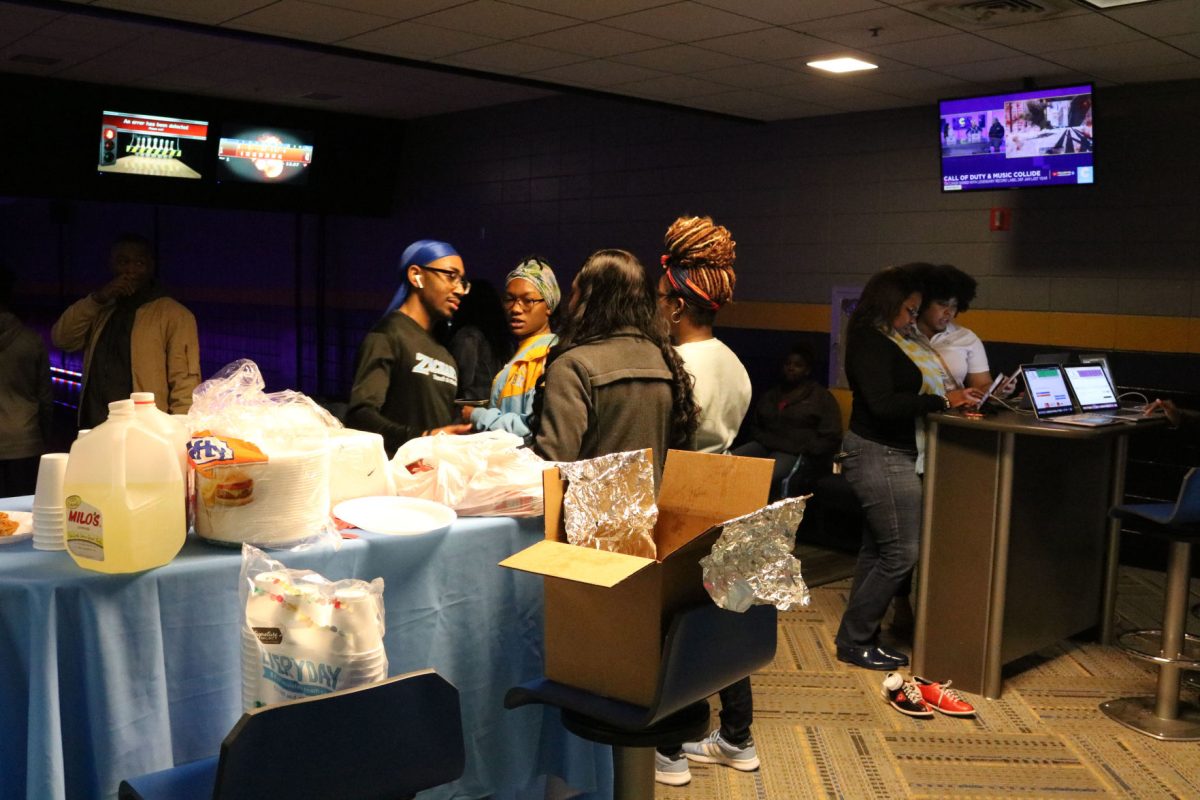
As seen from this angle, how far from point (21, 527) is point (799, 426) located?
4.74m

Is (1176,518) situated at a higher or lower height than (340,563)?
lower

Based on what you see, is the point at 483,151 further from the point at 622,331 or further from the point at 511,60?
the point at 622,331

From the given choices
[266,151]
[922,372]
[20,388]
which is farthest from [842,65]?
[266,151]

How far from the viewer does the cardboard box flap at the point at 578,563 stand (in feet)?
5.34

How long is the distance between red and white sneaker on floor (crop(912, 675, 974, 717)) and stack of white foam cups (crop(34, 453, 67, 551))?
9.67ft

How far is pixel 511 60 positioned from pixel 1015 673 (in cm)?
383

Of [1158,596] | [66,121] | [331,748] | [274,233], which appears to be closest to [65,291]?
[274,233]

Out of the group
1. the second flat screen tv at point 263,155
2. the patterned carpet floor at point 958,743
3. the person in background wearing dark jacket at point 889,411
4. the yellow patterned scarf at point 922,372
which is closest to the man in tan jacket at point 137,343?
the patterned carpet floor at point 958,743

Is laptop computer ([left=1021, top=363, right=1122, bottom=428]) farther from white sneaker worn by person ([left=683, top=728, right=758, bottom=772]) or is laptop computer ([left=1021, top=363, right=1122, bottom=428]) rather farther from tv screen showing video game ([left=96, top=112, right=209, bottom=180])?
tv screen showing video game ([left=96, top=112, right=209, bottom=180])

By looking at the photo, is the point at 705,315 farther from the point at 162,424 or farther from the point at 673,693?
the point at 162,424

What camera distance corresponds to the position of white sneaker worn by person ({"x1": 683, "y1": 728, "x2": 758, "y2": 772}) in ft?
10.8

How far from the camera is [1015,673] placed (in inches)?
164

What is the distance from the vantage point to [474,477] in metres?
2.11

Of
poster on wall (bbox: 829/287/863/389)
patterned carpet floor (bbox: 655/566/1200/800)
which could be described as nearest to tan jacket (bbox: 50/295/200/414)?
patterned carpet floor (bbox: 655/566/1200/800)
